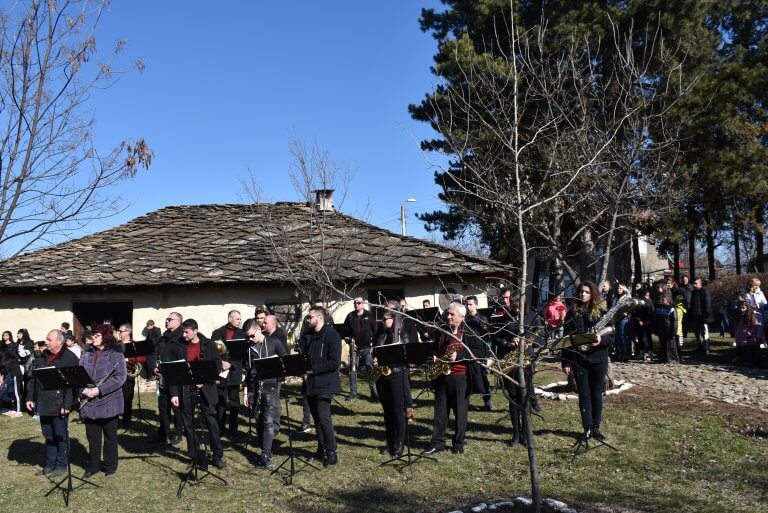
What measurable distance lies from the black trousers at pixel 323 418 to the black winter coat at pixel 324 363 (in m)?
0.10

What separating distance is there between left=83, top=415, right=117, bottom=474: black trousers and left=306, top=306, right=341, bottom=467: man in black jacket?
2.62 meters

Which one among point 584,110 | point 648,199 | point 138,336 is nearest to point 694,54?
point 648,199

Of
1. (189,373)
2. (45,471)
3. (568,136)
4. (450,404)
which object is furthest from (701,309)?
(45,471)

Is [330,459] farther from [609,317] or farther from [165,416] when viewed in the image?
[609,317]

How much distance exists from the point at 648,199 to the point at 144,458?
10.6 meters

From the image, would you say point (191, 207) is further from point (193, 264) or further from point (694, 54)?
point (694, 54)

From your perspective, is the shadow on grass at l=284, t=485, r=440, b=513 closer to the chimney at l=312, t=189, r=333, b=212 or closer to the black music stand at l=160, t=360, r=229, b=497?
the black music stand at l=160, t=360, r=229, b=497

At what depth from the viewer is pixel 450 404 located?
9.12 m

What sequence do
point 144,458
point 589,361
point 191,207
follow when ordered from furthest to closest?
→ 1. point 191,207
2. point 144,458
3. point 589,361

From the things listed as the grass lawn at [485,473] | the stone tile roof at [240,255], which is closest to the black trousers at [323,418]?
the grass lawn at [485,473]

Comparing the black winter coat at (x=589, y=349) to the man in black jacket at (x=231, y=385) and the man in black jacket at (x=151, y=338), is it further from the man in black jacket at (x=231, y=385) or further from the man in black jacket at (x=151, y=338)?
the man in black jacket at (x=151, y=338)

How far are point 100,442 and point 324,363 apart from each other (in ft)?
10.1

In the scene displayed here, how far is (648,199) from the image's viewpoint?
14.4 m

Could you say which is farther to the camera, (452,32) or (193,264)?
(452,32)
